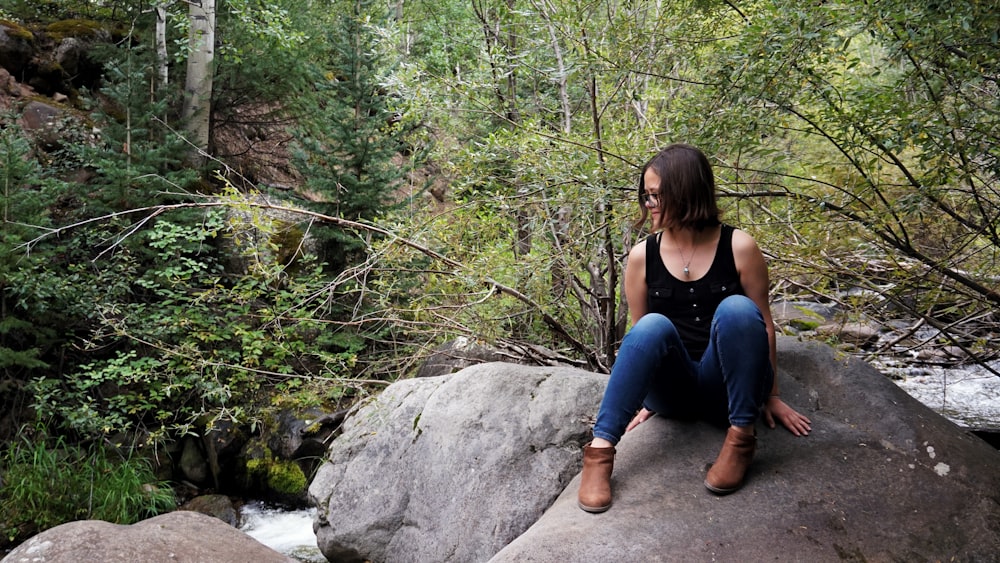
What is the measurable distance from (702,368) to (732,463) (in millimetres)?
351

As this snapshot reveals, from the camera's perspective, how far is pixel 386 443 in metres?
3.68

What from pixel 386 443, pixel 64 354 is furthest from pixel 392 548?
pixel 64 354

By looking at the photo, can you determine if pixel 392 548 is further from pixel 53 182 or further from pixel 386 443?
pixel 53 182

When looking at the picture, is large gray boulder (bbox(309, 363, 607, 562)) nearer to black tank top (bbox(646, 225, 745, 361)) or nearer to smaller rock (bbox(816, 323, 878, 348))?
black tank top (bbox(646, 225, 745, 361))

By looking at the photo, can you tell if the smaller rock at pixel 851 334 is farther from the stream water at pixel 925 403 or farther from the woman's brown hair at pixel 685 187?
the woman's brown hair at pixel 685 187

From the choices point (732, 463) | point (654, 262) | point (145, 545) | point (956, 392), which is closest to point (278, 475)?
point (145, 545)

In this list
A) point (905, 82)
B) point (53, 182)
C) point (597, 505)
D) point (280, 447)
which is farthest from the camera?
point (280, 447)

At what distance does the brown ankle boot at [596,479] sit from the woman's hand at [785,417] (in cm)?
69

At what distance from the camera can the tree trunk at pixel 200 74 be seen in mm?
7621

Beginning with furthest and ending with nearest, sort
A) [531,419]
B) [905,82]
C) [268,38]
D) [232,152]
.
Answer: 1. [232,152]
2. [268,38]
3. [531,419]
4. [905,82]

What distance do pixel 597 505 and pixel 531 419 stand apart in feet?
3.57

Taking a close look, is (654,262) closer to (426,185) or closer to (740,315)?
(740,315)

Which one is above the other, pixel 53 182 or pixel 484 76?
pixel 484 76

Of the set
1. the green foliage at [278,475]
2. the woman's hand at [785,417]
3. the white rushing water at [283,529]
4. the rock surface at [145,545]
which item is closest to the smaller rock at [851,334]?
the woman's hand at [785,417]
